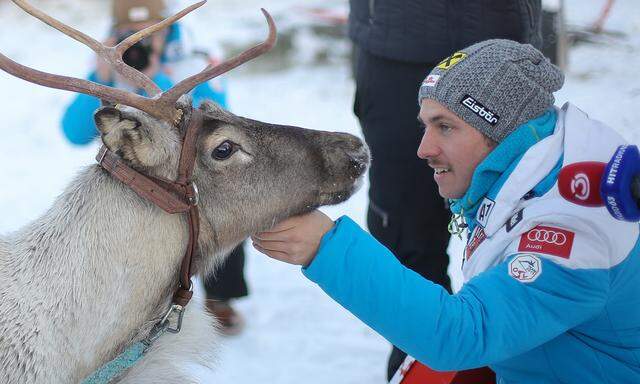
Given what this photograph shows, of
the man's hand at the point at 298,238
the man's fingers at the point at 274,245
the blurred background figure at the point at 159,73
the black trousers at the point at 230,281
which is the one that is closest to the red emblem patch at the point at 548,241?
the man's hand at the point at 298,238

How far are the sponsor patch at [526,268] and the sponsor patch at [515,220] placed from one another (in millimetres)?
127

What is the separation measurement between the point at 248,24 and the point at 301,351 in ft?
22.7

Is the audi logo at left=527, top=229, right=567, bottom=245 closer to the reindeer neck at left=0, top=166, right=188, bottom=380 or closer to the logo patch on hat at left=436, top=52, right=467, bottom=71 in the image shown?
the logo patch on hat at left=436, top=52, right=467, bottom=71

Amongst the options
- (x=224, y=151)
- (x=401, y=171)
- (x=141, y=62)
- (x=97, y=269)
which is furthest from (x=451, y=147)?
(x=141, y=62)

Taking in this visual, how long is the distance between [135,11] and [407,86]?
1916 millimetres

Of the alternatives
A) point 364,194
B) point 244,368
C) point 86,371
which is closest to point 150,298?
point 86,371

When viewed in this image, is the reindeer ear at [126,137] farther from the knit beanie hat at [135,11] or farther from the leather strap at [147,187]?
the knit beanie hat at [135,11]

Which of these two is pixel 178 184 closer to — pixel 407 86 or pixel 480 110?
pixel 480 110

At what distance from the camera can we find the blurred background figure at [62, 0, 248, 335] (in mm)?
4312

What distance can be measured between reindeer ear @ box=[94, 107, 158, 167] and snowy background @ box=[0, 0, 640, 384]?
33.8 inches

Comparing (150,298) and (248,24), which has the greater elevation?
(150,298)

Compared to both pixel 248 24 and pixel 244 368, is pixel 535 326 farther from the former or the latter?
pixel 248 24

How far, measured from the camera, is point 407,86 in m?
3.29

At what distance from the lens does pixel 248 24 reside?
10.5m
